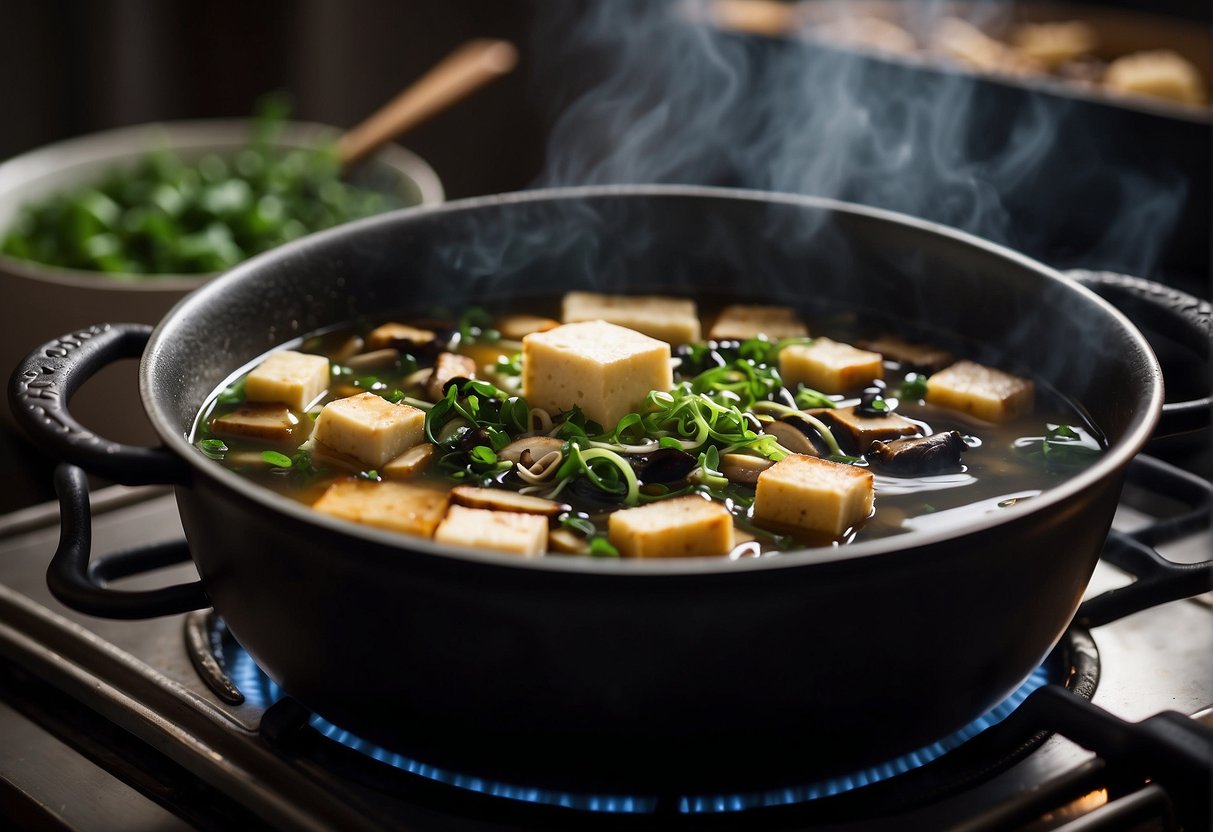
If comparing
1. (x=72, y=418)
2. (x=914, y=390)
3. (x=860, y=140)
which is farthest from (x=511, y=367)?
(x=860, y=140)

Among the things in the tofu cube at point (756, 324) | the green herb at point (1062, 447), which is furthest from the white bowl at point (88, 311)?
the green herb at point (1062, 447)

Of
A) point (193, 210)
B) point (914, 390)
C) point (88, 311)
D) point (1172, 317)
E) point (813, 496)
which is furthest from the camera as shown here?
point (193, 210)

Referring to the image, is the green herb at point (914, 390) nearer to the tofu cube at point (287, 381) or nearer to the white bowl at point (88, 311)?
the tofu cube at point (287, 381)

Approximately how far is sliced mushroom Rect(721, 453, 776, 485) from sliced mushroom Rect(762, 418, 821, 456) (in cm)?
10

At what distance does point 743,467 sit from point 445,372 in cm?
56

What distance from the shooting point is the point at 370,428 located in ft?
5.54

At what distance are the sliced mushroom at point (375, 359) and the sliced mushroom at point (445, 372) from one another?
10 centimetres

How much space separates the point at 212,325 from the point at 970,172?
2163 millimetres

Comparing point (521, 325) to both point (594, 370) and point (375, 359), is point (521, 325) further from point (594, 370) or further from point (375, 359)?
point (594, 370)

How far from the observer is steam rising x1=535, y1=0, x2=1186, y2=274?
3.03 metres

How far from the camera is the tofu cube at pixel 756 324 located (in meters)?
2.17

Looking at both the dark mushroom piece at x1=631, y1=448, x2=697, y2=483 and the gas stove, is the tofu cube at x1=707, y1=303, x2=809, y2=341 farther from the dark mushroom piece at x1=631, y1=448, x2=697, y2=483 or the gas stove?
the gas stove

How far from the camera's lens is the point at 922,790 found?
1418 millimetres

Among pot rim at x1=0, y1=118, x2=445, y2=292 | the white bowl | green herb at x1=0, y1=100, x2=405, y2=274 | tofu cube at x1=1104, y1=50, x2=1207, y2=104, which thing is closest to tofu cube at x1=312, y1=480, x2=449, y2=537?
the white bowl
